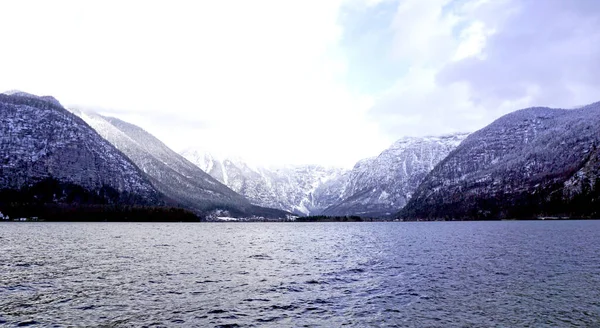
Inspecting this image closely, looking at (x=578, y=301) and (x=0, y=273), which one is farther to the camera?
(x=0, y=273)

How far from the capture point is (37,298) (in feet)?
144

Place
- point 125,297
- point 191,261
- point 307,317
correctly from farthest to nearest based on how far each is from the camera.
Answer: point 191,261 → point 125,297 → point 307,317

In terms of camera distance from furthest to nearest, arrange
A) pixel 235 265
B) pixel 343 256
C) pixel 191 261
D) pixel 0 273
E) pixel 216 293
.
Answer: pixel 343 256
pixel 191 261
pixel 235 265
pixel 0 273
pixel 216 293

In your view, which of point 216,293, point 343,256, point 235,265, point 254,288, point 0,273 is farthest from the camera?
point 343,256

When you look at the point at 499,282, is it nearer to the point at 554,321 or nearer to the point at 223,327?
the point at 554,321

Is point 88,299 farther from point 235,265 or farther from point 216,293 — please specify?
point 235,265

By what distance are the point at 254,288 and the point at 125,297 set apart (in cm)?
1567

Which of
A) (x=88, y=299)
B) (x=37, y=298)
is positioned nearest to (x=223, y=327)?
(x=88, y=299)

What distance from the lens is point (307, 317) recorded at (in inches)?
1499

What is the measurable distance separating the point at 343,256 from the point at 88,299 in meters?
59.5

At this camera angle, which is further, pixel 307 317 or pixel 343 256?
pixel 343 256

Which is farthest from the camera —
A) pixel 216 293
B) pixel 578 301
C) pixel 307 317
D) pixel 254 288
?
pixel 254 288

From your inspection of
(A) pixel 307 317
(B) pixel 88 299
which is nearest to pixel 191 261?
(B) pixel 88 299

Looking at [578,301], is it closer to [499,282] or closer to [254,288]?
[499,282]
